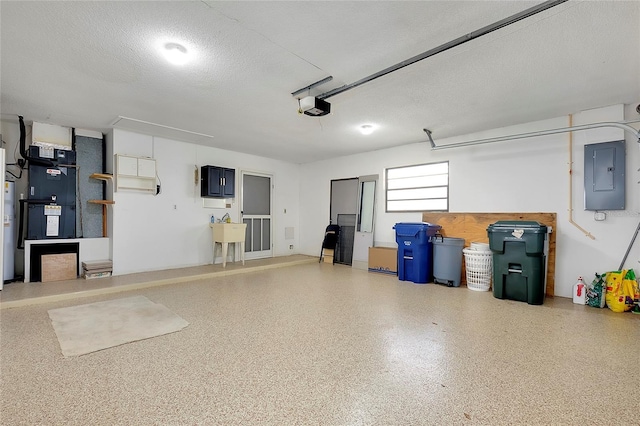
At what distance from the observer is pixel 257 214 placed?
7.04 metres

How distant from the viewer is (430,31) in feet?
7.55

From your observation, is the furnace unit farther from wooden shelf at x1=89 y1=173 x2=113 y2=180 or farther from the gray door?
the gray door

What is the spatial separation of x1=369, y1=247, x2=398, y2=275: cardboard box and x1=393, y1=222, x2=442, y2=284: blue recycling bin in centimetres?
41

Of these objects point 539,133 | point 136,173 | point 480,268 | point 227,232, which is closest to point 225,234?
point 227,232

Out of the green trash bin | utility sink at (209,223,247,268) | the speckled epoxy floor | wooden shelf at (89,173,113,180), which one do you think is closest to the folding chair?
utility sink at (209,223,247,268)

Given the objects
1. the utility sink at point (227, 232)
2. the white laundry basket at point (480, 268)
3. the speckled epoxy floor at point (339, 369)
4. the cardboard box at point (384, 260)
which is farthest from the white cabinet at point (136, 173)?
the white laundry basket at point (480, 268)

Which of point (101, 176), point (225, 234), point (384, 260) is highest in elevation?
point (101, 176)

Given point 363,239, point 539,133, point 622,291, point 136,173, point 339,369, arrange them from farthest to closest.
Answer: point 363,239 < point 136,173 < point 539,133 < point 622,291 < point 339,369

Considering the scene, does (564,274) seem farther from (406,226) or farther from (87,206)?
(87,206)

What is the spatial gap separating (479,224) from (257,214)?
4.71m

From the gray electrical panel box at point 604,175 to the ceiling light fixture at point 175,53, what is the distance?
16.4 feet

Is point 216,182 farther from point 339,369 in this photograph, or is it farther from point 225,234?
point 339,369

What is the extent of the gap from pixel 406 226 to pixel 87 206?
552 centimetres

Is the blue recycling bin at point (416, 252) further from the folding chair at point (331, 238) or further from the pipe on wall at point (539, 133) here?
the folding chair at point (331, 238)
